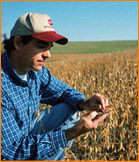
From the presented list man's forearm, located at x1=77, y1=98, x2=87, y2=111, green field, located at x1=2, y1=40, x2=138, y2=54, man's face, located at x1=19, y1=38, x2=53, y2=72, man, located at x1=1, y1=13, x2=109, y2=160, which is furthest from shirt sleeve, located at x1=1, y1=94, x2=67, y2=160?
green field, located at x1=2, y1=40, x2=138, y2=54

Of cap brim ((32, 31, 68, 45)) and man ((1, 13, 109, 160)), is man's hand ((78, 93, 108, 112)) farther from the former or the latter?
cap brim ((32, 31, 68, 45))

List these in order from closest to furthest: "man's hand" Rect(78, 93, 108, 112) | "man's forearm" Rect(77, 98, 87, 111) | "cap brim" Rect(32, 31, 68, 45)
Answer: "cap brim" Rect(32, 31, 68, 45) → "man's hand" Rect(78, 93, 108, 112) → "man's forearm" Rect(77, 98, 87, 111)

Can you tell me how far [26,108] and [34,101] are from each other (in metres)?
0.11

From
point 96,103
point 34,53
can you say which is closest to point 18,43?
point 34,53

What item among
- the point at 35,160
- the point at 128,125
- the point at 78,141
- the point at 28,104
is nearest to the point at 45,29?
the point at 28,104

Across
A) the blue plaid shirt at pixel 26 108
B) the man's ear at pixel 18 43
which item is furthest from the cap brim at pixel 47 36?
the blue plaid shirt at pixel 26 108

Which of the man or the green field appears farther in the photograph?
the green field

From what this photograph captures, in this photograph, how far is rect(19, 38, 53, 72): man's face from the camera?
4.93 ft

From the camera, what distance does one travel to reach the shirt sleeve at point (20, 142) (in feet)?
4.41

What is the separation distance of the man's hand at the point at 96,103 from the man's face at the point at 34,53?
0.45m

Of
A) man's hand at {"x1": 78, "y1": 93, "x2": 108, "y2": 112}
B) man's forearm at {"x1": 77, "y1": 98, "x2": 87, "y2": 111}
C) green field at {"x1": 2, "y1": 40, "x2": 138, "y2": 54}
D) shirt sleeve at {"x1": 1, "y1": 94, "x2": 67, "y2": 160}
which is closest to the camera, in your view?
shirt sleeve at {"x1": 1, "y1": 94, "x2": 67, "y2": 160}

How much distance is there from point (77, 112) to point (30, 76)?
1.60 feet

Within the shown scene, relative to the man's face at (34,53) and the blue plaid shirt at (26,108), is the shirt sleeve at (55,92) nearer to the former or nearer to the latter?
the blue plaid shirt at (26,108)

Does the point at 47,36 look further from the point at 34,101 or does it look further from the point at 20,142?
the point at 20,142
